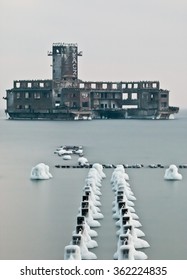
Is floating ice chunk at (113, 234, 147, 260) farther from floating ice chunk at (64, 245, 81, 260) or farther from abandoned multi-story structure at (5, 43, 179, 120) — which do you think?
abandoned multi-story structure at (5, 43, 179, 120)

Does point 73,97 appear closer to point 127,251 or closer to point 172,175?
point 172,175

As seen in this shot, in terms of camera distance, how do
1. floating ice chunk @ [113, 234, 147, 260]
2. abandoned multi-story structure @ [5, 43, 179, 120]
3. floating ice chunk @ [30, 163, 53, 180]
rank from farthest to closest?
1. abandoned multi-story structure @ [5, 43, 179, 120]
2. floating ice chunk @ [30, 163, 53, 180]
3. floating ice chunk @ [113, 234, 147, 260]

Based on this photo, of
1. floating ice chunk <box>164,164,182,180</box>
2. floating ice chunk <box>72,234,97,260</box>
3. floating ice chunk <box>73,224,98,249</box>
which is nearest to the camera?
floating ice chunk <box>72,234,97,260</box>

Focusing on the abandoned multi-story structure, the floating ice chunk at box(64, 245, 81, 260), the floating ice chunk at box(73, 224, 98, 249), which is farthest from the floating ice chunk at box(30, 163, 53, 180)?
the abandoned multi-story structure

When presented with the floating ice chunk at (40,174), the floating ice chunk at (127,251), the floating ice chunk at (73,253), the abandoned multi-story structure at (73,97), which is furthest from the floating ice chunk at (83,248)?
the abandoned multi-story structure at (73,97)

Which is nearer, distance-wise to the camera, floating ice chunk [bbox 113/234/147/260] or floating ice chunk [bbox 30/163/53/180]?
floating ice chunk [bbox 113/234/147/260]

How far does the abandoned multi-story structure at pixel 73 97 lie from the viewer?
283 feet

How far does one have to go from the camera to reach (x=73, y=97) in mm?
85125

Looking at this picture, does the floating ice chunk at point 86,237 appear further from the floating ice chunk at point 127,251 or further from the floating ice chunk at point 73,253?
the floating ice chunk at point 73,253

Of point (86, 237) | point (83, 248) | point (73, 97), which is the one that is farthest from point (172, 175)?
point (73, 97)

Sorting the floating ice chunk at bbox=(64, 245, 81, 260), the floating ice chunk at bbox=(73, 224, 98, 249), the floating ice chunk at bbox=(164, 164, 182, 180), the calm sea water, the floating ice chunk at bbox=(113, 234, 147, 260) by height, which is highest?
the floating ice chunk at bbox=(164, 164, 182, 180)

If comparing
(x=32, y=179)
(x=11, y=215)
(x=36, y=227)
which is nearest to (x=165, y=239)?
(x=36, y=227)

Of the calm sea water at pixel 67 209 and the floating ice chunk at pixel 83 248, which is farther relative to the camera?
the calm sea water at pixel 67 209

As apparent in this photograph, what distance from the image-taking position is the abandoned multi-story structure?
86.4 meters
